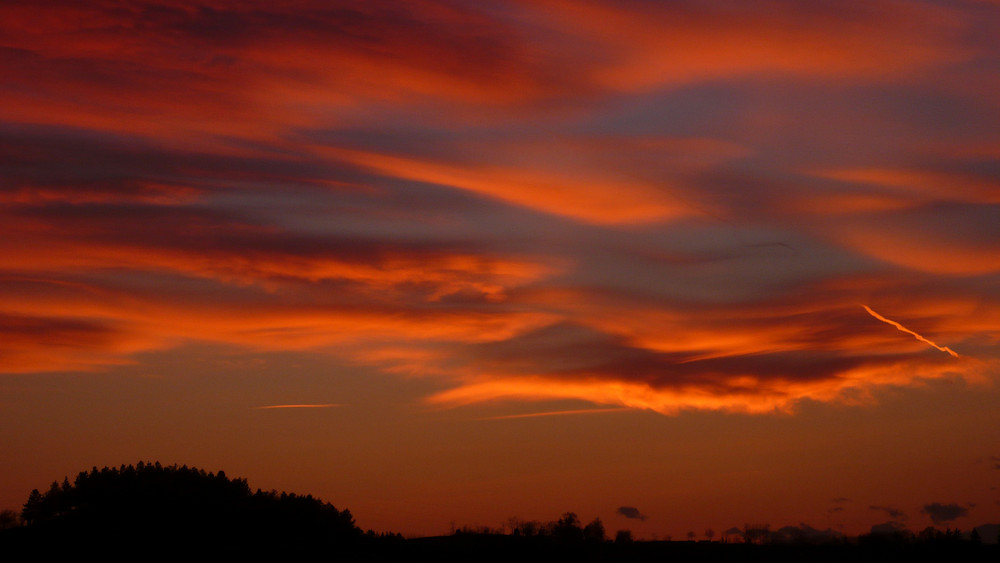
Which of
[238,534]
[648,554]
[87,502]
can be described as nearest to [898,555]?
[648,554]

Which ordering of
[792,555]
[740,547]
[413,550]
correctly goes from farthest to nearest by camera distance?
1. [413,550]
2. [740,547]
3. [792,555]

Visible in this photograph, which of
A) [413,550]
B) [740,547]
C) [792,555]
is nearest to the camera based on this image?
[792,555]

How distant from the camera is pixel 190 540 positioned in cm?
16625

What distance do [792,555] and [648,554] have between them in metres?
20.5

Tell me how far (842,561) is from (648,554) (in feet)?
95.5

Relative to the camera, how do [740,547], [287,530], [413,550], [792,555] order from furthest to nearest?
1. [287,530]
2. [413,550]
3. [740,547]
4. [792,555]

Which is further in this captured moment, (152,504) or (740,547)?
(152,504)

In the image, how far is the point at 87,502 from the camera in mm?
192500

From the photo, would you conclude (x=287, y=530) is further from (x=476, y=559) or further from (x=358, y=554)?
(x=476, y=559)

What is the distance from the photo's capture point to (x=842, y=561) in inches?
4911

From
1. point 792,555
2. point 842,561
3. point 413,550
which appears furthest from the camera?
point 413,550

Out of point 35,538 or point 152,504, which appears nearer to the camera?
point 35,538

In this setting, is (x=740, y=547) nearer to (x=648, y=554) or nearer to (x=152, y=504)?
(x=648, y=554)

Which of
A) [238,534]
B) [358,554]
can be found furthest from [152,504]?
[358,554]
